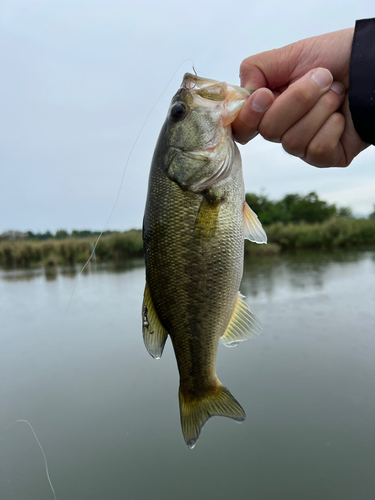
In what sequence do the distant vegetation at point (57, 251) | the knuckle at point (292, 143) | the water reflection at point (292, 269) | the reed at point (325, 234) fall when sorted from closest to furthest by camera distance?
the knuckle at point (292, 143) < the distant vegetation at point (57, 251) < the water reflection at point (292, 269) < the reed at point (325, 234)

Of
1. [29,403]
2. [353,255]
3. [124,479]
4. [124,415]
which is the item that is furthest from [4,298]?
[353,255]

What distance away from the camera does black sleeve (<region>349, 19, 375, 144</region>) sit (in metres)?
1.37

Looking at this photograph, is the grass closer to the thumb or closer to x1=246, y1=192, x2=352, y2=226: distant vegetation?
x1=246, y1=192, x2=352, y2=226: distant vegetation

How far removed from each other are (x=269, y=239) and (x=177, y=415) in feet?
73.8

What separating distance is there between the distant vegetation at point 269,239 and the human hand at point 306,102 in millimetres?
11701

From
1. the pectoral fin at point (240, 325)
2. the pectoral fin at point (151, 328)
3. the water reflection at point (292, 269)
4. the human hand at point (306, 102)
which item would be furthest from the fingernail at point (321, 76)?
the water reflection at point (292, 269)

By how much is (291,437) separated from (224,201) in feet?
21.3

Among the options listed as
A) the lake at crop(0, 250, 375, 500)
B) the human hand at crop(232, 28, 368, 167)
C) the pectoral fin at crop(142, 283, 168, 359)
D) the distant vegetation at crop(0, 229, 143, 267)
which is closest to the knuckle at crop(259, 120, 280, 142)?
the human hand at crop(232, 28, 368, 167)

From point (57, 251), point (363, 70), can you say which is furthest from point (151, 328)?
point (57, 251)

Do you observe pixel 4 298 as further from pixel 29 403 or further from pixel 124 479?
pixel 124 479

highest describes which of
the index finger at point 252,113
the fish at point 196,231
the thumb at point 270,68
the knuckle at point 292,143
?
the thumb at point 270,68

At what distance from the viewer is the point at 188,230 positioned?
1.38m

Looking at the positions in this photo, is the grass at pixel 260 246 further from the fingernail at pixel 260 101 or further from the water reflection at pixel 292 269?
the fingernail at pixel 260 101

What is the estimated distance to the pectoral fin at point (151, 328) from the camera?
1.46 metres
